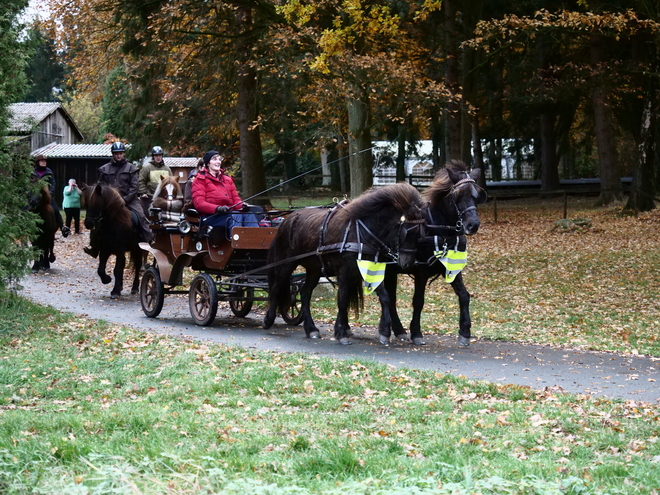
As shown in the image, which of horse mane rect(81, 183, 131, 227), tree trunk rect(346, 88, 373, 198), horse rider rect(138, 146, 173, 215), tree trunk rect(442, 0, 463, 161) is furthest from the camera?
tree trunk rect(442, 0, 463, 161)

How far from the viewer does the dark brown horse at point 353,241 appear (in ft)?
37.2

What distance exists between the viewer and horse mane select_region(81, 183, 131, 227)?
17.0m

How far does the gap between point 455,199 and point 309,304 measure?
101 inches

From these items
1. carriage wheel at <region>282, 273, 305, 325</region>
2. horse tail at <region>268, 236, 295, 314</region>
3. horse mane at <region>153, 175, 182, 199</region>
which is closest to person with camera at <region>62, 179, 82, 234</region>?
horse mane at <region>153, 175, 182, 199</region>

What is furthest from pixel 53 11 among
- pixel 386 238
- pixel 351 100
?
pixel 386 238

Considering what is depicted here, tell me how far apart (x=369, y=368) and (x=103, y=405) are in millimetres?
2772

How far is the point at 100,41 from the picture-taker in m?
27.7

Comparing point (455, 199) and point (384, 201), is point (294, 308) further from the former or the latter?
point (455, 199)

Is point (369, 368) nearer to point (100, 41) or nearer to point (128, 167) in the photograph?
point (128, 167)

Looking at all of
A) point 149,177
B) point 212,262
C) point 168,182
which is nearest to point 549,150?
point 149,177

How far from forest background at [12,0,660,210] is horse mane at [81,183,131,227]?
5271 mm

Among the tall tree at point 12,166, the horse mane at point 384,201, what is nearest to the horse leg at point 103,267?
the tall tree at point 12,166

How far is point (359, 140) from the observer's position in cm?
2222

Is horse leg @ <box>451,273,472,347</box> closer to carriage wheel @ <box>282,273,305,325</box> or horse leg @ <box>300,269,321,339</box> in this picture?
horse leg @ <box>300,269,321,339</box>
